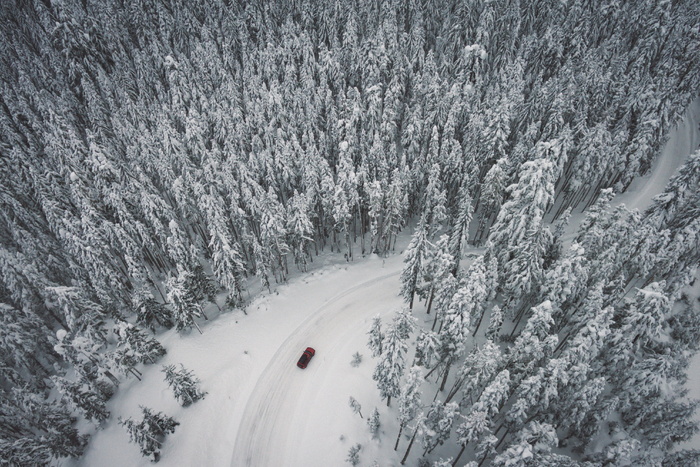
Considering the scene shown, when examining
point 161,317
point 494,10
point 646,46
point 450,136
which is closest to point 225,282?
point 161,317

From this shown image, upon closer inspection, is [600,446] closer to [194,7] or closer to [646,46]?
[646,46]

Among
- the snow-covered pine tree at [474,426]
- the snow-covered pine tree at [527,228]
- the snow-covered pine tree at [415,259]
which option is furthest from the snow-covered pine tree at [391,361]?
the snow-covered pine tree at [527,228]

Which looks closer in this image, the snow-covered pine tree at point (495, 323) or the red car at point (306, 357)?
the snow-covered pine tree at point (495, 323)

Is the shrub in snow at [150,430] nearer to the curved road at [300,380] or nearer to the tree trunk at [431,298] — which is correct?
the curved road at [300,380]

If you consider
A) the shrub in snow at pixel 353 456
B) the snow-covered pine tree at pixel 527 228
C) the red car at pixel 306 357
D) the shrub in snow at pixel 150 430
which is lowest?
the shrub in snow at pixel 353 456

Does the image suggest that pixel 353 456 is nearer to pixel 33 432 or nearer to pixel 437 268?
pixel 437 268

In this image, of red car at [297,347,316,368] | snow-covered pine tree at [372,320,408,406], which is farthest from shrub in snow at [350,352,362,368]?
snow-covered pine tree at [372,320,408,406]

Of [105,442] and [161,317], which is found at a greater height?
[161,317]
